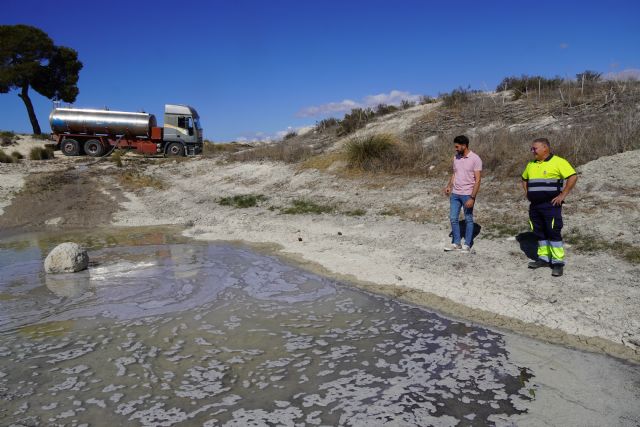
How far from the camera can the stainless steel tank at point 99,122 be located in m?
28.4

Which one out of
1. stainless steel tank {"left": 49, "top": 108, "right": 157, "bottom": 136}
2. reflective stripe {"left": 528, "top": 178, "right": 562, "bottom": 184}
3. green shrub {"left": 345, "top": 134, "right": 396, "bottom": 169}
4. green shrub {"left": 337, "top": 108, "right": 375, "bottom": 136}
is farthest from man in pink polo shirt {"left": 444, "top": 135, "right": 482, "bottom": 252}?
stainless steel tank {"left": 49, "top": 108, "right": 157, "bottom": 136}

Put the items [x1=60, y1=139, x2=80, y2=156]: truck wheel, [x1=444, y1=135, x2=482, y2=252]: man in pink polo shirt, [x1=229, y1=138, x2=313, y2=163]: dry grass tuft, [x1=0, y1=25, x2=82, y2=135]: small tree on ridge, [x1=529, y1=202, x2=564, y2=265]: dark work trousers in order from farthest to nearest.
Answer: [x1=0, y1=25, x2=82, y2=135]: small tree on ridge
[x1=60, y1=139, x2=80, y2=156]: truck wheel
[x1=229, y1=138, x2=313, y2=163]: dry grass tuft
[x1=444, y1=135, x2=482, y2=252]: man in pink polo shirt
[x1=529, y1=202, x2=564, y2=265]: dark work trousers

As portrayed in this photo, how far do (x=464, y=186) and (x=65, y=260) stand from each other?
6.23 metres

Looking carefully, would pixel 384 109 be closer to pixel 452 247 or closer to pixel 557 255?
pixel 452 247

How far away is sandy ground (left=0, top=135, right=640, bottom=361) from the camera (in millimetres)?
5129

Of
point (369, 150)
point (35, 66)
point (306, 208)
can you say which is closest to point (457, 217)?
point (306, 208)

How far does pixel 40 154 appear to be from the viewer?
26953 mm

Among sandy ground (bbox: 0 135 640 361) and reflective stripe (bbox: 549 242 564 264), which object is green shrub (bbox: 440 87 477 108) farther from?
reflective stripe (bbox: 549 242 564 264)

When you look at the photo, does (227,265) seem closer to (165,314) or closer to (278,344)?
(165,314)

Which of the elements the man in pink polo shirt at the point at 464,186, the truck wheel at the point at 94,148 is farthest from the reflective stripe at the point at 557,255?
the truck wheel at the point at 94,148

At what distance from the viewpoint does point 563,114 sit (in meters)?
15.1

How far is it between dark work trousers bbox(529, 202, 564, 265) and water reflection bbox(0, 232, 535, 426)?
202 cm

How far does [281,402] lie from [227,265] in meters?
4.40

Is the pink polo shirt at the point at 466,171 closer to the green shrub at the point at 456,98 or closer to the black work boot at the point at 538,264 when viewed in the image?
the black work boot at the point at 538,264
